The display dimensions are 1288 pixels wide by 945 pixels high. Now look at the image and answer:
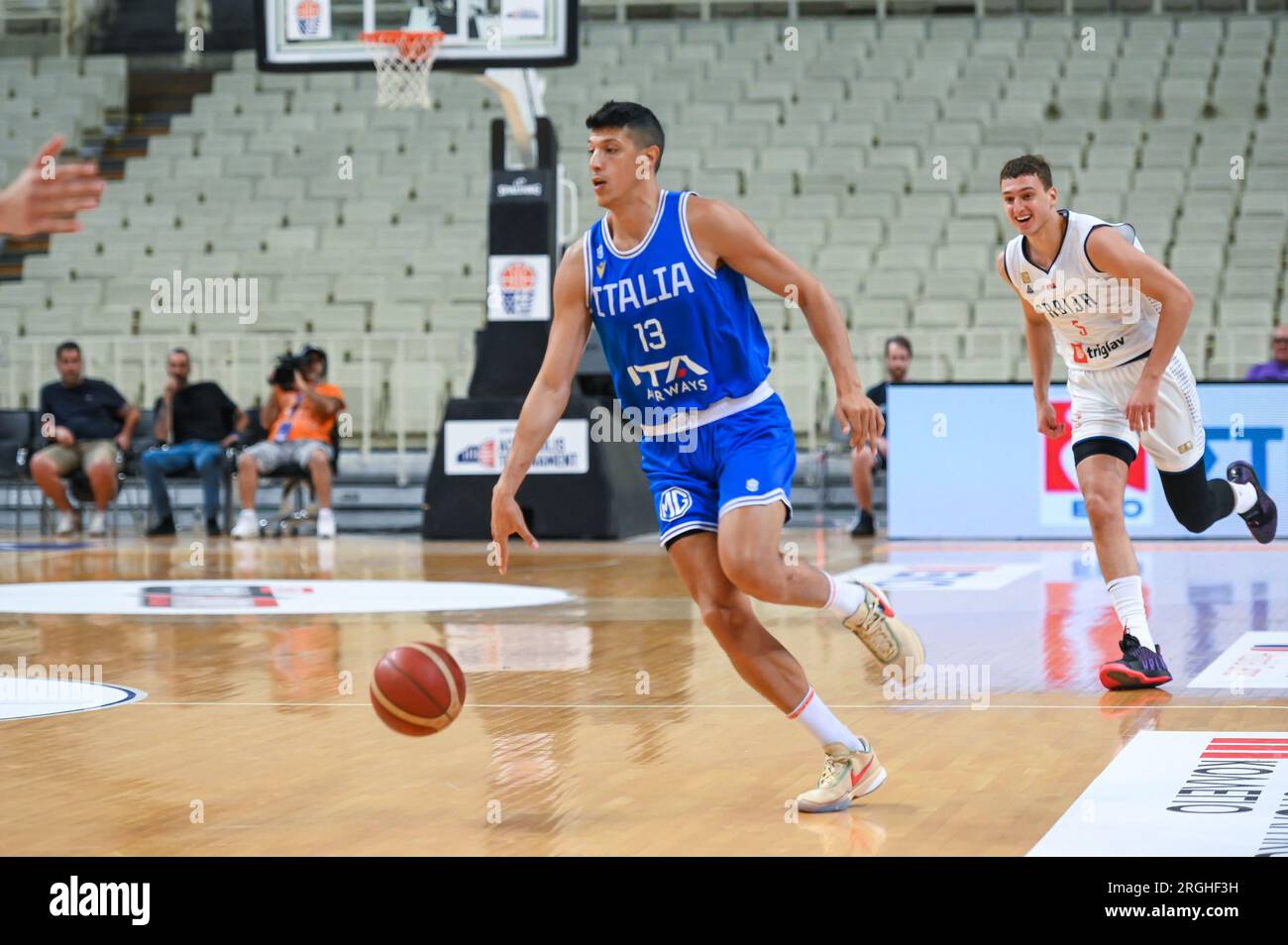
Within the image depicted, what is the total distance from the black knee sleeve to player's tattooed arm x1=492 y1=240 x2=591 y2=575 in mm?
3203

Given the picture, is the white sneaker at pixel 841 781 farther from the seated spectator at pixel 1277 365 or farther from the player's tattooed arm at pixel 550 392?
the seated spectator at pixel 1277 365

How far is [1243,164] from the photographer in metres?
18.8

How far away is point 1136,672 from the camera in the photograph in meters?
6.48

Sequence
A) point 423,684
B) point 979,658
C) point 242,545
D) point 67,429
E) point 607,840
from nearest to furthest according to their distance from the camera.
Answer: point 607,840, point 423,684, point 979,658, point 242,545, point 67,429

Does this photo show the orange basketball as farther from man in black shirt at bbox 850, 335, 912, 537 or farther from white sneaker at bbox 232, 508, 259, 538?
white sneaker at bbox 232, 508, 259, 538

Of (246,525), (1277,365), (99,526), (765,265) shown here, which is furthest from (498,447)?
(765,265)

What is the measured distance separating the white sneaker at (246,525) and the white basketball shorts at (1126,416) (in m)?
9.64

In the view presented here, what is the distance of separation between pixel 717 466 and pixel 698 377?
24 cm

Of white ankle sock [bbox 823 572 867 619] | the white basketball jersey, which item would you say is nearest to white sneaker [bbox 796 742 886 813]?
white ankle sock [bbox 823 572 867 619]

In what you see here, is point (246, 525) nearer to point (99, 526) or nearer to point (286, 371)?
point (286, 371)

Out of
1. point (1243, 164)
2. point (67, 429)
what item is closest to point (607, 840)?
point (67, 429)
